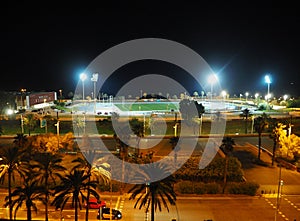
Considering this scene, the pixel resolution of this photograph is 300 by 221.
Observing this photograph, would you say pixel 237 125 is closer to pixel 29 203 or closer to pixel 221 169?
pixel 221 169

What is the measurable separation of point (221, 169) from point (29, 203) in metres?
17.6

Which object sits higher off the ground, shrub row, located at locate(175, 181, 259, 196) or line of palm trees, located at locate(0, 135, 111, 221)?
line of palm trees, located at locate(0, 135, 111, 221)

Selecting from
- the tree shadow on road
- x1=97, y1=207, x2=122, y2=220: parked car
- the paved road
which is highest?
the tree shadow on road

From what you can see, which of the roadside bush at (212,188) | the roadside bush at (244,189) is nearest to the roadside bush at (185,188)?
the roadside bush at (212,188)

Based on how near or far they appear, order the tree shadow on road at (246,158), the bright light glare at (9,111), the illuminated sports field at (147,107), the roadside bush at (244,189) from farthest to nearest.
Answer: the illuminated sports field at (147,107)
the bright light glare at (9,111)
the tree shadow on road at (246,158)
the roadside bush at (244,189)

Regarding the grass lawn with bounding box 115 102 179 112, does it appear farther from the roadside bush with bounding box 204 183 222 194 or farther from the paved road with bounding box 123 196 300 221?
the paved road with bounding box 123 196 300 221

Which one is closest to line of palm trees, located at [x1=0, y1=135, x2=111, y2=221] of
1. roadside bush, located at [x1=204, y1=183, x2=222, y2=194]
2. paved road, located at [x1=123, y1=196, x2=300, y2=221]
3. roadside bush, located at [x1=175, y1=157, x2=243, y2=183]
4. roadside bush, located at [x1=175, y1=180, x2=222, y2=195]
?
paved road, located at [x1=123, y1=196, x2=300, y2=221]

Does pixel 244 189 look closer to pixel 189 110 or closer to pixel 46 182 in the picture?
pixel 46 182

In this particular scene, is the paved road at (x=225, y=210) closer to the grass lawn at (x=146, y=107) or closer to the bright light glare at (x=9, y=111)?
the grass lawn at (x=146, y=107)

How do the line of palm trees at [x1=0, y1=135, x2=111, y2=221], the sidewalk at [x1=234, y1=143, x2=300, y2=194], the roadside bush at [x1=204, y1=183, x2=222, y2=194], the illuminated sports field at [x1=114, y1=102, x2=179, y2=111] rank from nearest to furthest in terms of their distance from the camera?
1. the line of palm trees at [x1=0, y1=135, x2=111, y2=221]
2. the roadside bush at [x1=204, y1=183, x2=222, y2=194]
3. the sidewalk at [x1=234, y1=143, x2=300, y2=194]
4. the illuminated sports field at [x1=114, y1=102, x2=179, y2=111]

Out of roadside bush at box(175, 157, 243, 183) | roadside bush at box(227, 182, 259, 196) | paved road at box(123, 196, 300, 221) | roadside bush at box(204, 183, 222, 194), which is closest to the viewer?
paved road at box(123, 196, 300, 221)

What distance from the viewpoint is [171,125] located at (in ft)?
174

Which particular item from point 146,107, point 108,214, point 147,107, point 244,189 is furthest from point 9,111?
point 244,189

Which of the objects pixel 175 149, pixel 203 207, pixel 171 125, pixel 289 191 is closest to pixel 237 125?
pixel 171 125
